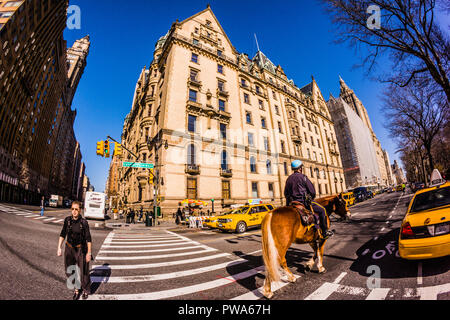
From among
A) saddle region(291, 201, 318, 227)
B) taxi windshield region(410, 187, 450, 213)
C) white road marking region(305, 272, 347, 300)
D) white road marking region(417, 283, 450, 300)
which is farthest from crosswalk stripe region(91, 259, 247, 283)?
taxi windshield region(410, 187, 450, 213)

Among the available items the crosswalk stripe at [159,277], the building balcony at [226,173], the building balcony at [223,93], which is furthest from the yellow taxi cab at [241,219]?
the building balcony at [223,93]

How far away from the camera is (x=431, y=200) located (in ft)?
15.7

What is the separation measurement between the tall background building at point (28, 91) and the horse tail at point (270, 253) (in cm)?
5614

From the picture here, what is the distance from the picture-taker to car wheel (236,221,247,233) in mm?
11816

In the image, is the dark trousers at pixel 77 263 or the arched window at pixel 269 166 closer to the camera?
the dark trousers at pixel 77 263

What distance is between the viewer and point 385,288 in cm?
327

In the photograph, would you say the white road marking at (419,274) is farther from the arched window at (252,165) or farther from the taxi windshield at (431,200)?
the arched window at (252,165)

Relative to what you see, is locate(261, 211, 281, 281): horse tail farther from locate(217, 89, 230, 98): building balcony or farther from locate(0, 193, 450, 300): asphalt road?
locate(217, 89, 230, 98): building balcony

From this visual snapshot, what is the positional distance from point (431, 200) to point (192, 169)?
19.2 metres

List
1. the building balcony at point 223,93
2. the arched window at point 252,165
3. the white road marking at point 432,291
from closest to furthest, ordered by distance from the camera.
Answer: the white road marking at point 432,291 < the building balcony at point 223,93 < the arched window at point 252,165

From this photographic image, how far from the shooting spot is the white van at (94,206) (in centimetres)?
2178

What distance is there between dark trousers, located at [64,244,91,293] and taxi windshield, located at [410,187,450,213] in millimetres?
7930

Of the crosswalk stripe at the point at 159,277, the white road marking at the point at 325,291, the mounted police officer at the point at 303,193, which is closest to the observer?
the white road marking at the point at 325,291

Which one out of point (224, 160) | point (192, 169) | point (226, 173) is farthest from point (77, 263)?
point (224, 160)
